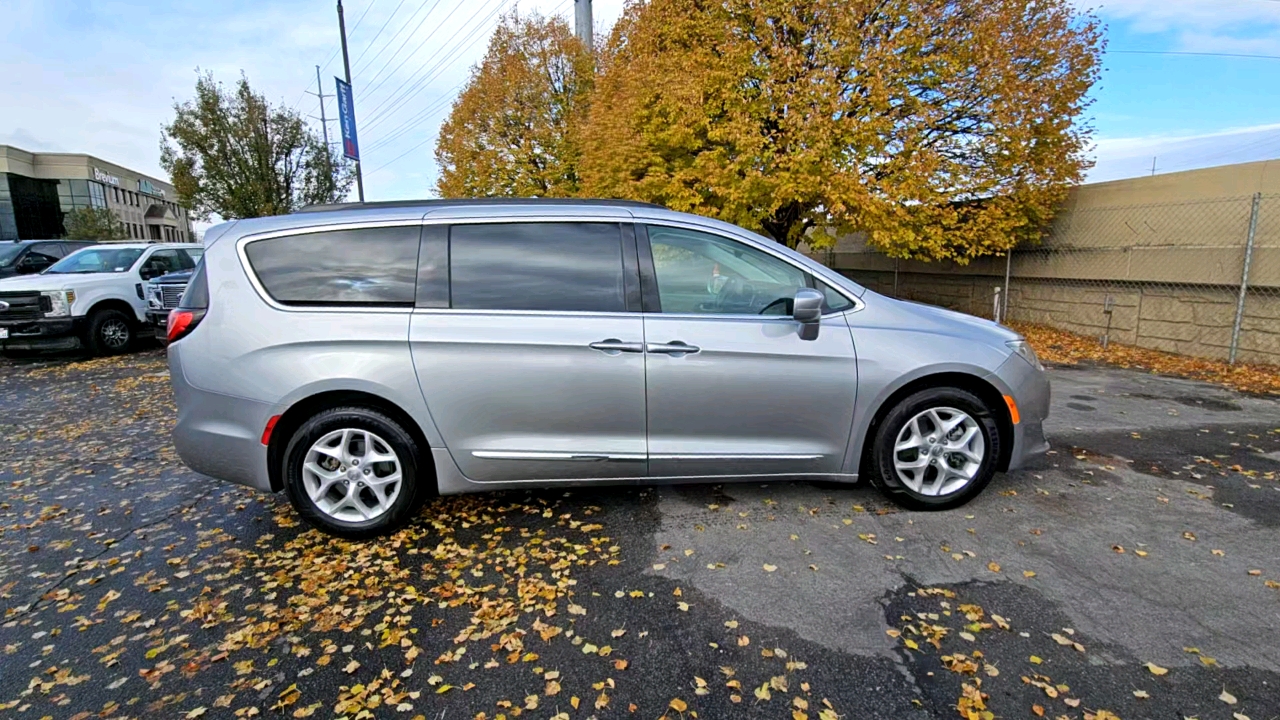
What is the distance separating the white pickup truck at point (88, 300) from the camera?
8.68 metres

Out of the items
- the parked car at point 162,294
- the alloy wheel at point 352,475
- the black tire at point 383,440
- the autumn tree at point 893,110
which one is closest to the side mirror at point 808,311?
the black tire at point 383,440

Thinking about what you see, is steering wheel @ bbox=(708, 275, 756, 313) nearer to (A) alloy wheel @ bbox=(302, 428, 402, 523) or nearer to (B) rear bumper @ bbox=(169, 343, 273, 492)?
(A) alloy wheel @ bbox=(302, 428, 402, 523)

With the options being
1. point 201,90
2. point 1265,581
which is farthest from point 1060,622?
point 201,90

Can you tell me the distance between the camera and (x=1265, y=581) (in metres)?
2.74

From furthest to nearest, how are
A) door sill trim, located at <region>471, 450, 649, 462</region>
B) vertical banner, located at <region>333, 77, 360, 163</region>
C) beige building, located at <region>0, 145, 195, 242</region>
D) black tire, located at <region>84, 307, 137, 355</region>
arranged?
beige building, located at <region>0, 145, 195, 242</region>
vertical banner, located at <region>333, 77, 360, 163</region>
black tire, located at <region>84, 307, 137, 355</region>
door sill trim, located at <region>471, 450, 649, 462</region>

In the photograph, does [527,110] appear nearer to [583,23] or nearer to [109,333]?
[583,23]

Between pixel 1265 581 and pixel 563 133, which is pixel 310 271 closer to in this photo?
pixel 1265 581

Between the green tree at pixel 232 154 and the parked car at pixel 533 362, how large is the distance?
863 inches

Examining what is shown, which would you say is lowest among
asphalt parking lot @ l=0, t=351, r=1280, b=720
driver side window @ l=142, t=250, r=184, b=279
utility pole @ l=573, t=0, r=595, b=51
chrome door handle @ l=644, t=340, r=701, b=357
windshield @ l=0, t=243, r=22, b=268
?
asphalt parking lot @ l=0, t=351, r=1280, b=720

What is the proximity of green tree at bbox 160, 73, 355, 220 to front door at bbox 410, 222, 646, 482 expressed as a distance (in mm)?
22349

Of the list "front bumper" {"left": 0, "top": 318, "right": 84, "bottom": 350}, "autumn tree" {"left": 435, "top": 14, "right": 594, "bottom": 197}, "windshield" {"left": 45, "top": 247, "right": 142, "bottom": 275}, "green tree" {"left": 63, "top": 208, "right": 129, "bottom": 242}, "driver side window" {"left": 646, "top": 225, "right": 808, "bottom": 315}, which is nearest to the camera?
"driver side window" {"left": 646, "top": 225, "right": 808, "bottom": 315}

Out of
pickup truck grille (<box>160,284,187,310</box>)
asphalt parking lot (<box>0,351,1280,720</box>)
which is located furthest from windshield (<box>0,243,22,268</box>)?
asphalt parking lot (<box>0,351,1280,720</box>)

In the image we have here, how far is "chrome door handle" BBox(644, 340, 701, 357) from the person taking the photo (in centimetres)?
316

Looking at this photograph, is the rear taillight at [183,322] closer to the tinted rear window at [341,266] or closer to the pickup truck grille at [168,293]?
the tinted rear window at [341,266]
